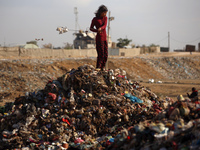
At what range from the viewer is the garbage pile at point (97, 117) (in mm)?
4016

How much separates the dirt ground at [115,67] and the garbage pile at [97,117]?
4.89m

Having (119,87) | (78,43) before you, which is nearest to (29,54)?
(119,87)

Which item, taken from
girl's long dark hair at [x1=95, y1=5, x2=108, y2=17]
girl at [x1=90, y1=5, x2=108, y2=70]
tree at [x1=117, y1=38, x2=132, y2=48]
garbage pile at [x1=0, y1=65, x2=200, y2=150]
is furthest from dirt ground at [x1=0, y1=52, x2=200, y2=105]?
tree at [x1=117, y1=38, x2=132, y2=48]

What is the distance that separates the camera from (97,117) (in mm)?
5469

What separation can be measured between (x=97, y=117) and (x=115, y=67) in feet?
51.1

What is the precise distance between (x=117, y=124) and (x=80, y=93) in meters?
1.15

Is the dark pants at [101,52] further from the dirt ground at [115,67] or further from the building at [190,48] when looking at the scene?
the building at [190,48]

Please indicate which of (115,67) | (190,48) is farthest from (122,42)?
(115,67)

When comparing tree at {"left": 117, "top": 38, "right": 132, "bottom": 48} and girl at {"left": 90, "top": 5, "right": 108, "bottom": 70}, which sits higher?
tree at {"left": 117, "top": 38, "right": 132, "bottom": 48}

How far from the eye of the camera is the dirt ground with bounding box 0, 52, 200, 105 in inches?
→ 495

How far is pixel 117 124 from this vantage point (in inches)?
217

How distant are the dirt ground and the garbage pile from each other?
4.89m

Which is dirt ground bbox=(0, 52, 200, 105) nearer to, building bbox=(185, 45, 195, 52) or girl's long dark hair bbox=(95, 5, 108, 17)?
girl's long dark hair bbox=(95, 5, 108, 17)

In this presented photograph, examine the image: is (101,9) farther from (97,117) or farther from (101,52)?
(97,117)
